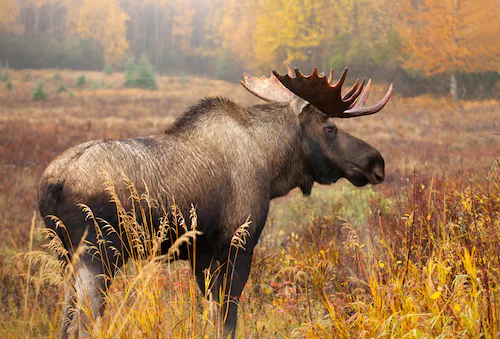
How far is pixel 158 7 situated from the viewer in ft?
166

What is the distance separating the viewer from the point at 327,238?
618cm

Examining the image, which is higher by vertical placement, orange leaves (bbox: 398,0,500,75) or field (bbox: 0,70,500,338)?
orange leaves (bbox: 398,0,500,75)

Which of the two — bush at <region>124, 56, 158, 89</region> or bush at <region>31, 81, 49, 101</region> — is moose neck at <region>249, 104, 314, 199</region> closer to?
bush at <region>31, 81, 49, 101</region>

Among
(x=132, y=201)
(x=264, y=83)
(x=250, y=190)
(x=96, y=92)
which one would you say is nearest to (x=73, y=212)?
(x=132, y=201)

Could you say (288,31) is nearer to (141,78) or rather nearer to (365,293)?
(141,78)

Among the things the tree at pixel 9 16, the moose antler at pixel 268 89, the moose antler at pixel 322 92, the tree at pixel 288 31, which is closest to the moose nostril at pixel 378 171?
the moose antler at pixel 322 92

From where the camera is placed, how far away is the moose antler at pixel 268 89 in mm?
4793

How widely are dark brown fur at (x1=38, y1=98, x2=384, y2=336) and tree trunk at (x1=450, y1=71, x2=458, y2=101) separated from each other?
18.2 metres

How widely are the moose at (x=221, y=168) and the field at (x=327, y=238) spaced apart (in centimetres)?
27

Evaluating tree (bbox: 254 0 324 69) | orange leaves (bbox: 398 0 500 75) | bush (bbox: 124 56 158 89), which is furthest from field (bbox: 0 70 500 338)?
tree (bbox: 254 0 324 69)

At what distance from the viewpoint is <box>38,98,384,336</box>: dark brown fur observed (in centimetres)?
323

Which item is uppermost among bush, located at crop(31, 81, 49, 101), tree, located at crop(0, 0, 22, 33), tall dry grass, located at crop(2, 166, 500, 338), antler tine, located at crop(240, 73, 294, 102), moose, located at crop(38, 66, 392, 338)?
tree, located at crop(0, 0, 22, 33)

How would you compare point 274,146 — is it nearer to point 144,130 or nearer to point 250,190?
point 250,190

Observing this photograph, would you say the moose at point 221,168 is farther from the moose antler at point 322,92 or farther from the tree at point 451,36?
the tree at point 451,36
